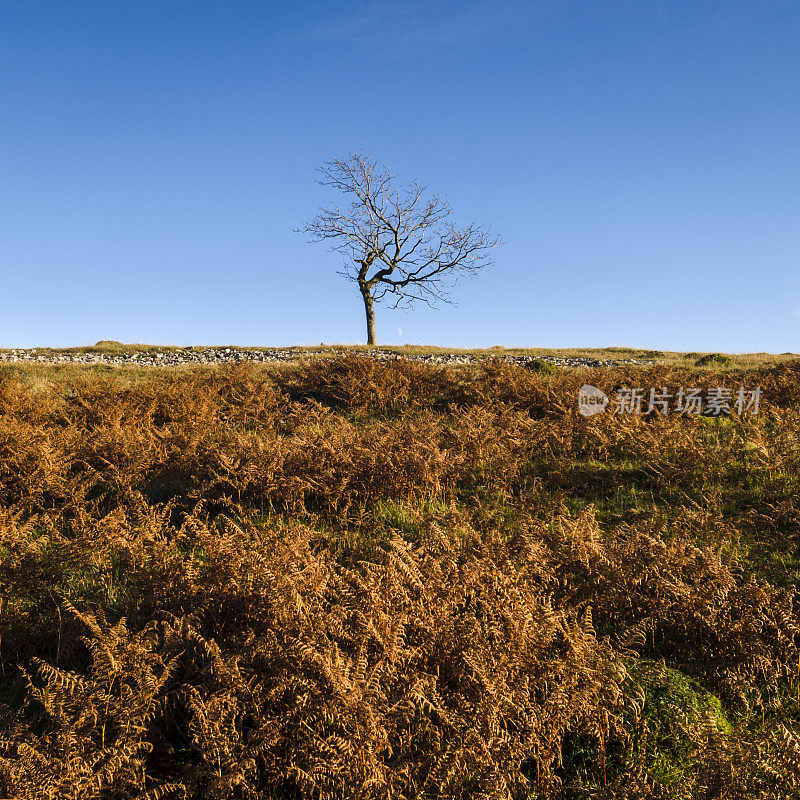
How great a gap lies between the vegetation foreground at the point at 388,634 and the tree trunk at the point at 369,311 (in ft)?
81.0

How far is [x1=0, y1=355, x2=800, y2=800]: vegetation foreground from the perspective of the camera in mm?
2393

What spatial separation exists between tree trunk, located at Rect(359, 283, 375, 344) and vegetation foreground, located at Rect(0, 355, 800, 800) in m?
24.7

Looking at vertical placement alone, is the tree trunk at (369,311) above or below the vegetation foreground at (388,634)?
above

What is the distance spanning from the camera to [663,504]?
623 centimetres

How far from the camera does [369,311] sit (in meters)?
31.3

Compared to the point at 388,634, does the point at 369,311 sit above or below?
above

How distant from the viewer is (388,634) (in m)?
2.71

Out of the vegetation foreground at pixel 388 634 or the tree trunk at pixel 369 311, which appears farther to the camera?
the tree trunk at pixel 369 311

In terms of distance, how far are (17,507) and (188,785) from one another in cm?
439

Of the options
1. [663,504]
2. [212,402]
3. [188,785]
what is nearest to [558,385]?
[663,504]

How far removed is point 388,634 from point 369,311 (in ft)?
95.9

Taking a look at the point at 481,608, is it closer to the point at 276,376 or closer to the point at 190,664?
the point at 190,664

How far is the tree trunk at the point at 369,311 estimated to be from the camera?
31047mm

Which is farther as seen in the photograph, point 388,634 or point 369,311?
point 369,311
